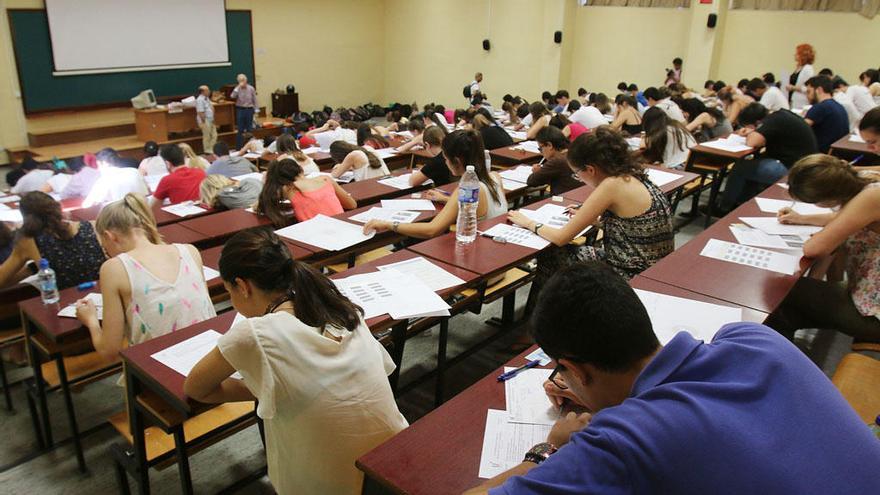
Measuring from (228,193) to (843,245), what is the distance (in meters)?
3.82

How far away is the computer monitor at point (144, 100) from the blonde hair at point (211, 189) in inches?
267

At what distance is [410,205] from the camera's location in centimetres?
411

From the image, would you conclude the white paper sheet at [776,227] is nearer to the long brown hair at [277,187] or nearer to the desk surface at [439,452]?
the desk surface at [439,452]

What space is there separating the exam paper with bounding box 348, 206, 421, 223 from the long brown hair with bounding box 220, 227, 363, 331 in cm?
188

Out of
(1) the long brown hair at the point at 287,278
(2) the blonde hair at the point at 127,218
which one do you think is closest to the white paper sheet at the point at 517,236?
(1) the long brown hair at the point at 287,278

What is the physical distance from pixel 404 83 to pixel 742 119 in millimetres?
9936

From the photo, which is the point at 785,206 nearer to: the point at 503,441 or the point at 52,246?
the point at 503,441

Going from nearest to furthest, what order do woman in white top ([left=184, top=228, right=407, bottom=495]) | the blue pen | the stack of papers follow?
1. woman in white top ([left=184, top=228, right=407, bottom=495])
2. the blue pen
3. the stack of papers

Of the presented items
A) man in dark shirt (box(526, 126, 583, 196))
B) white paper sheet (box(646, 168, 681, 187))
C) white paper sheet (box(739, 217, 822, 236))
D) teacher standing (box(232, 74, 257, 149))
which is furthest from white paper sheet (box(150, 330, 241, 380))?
teacher standing (box(232, 74, 257, 149))

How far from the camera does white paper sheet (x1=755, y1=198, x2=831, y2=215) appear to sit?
3734 mm

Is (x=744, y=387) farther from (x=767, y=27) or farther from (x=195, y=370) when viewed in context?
(x=767, y=27)

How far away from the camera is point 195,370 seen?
1.81 meters

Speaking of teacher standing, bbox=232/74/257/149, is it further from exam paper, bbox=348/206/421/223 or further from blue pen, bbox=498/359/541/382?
blue pen, bbox=498/359/541/382

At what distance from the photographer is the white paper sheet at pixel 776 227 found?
3365 mm
